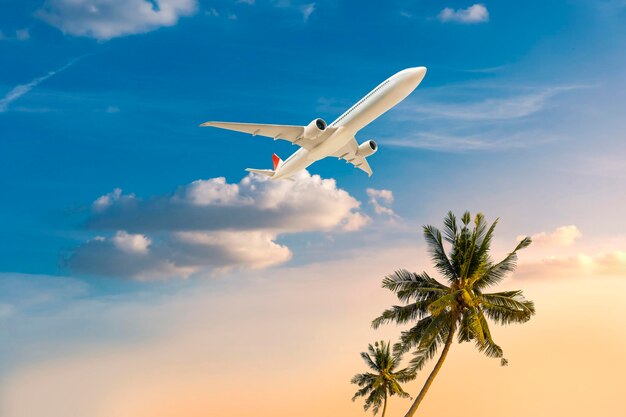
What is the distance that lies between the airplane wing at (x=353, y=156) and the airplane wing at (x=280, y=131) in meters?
6.80

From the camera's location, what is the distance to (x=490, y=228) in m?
31.2

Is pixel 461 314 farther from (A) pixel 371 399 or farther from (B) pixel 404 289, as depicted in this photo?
(A) pixel 371 399

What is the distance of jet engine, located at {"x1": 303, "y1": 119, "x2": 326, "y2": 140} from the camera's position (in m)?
49.7

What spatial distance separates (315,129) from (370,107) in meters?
4.88

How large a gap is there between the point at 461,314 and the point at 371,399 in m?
22.7

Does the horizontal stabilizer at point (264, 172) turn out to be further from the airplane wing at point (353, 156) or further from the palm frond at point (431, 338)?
the palm frond at point (431, 338)

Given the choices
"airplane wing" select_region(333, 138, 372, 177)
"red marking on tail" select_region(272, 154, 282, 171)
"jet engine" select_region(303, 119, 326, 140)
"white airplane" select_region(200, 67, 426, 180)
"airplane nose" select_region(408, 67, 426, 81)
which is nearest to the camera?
"airplane nose" select_region(408, 67, 426, 81)

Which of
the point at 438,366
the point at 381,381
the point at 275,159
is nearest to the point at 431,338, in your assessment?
the point at 438,366

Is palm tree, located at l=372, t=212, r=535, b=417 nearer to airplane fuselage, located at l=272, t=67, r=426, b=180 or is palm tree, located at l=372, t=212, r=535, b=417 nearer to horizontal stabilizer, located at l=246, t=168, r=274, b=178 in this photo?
airplane fuselage, located at l=272, t=67, r=426, b=180

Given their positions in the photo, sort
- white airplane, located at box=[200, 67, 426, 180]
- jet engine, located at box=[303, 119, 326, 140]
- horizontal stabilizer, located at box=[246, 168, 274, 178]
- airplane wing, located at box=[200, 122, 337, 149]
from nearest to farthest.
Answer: white airplane, located at box=[200, 67, 426, 180]
jet engine, located at box=[303, 119, 326, 140]
airplane wing, located at box=[200, 122, 337, 149]
horizontal stabilizer, located at box=[246, 168, 274, 178]

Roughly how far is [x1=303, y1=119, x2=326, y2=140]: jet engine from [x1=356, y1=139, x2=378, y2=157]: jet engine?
29.8ft

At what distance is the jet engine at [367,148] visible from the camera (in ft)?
192

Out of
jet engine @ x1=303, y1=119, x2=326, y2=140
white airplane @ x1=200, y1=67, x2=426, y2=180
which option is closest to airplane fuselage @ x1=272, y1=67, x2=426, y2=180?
white airplane @ x1=200, y1=67, x2=426, y2=180

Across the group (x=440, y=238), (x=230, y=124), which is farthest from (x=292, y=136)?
(x=440, y=238)
